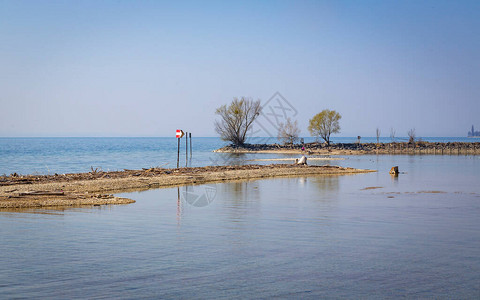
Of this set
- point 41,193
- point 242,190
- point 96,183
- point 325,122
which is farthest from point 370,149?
point 41,193

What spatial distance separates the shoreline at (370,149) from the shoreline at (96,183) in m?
39.4

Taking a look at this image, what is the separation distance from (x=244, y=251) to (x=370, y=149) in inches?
2752

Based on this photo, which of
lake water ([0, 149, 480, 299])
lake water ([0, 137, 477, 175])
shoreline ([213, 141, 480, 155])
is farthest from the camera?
shoreline ([213, 141, 480, 155])

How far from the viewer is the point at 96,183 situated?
2011 cm

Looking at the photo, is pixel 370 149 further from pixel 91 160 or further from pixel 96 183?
pixel 96 183

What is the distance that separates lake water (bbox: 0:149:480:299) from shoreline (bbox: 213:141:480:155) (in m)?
56.0

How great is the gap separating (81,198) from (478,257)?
1248 cm

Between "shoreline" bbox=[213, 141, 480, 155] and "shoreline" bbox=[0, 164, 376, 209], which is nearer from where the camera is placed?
"shoreline" bbox=[0, 164, 376, 209]

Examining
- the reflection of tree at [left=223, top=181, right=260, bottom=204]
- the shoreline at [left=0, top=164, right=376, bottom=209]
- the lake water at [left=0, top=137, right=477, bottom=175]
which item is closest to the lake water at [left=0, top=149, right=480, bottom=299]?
the shoreline at [left=0, top=164, right=376, bottom=209]

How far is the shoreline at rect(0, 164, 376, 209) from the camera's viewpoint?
15297mm

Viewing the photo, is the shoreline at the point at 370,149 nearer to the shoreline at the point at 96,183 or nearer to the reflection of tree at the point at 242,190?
the shoreline at the point at 96,183

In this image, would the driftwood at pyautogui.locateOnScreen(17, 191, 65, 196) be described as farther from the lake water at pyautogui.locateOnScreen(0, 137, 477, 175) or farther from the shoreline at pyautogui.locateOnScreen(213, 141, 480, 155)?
the shoreline at pyautogui.locateOnScreen(213, 141, 480, 155)

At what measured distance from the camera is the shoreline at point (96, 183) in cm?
1530

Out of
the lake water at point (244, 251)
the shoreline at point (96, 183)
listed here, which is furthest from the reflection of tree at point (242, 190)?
the shoreline at point (96, 183)
